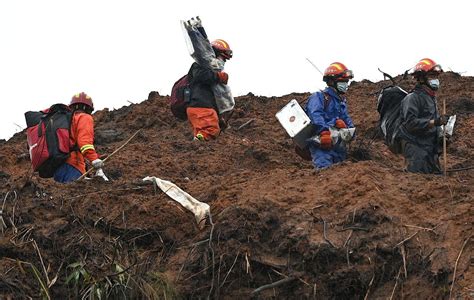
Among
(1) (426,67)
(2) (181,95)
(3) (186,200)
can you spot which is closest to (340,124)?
(1) (426,67)

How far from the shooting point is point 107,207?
9.15 metres

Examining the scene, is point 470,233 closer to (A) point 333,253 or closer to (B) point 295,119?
(A) point 333,253

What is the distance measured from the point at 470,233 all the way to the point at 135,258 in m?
2.68

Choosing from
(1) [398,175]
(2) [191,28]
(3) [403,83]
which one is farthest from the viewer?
(3) [403,83]

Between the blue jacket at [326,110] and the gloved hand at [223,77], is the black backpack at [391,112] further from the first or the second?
the gloved hand at [223,77]

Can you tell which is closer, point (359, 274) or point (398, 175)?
point (359, 274)

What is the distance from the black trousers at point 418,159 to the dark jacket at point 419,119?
4 cm

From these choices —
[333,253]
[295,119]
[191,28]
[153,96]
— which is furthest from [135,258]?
[153,96]

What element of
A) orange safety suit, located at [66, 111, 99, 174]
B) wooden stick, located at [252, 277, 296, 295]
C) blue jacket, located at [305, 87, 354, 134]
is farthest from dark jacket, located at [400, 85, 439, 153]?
orange safety suit, located at [66, 111, 99, 174]

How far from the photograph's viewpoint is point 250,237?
8398mm

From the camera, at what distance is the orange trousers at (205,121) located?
43.1ft

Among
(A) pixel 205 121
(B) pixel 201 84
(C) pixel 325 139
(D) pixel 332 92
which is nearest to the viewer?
(C) pixel 325 139

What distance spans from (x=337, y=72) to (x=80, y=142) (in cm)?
296

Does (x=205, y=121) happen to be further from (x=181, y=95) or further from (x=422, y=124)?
(x=422, y=124)
